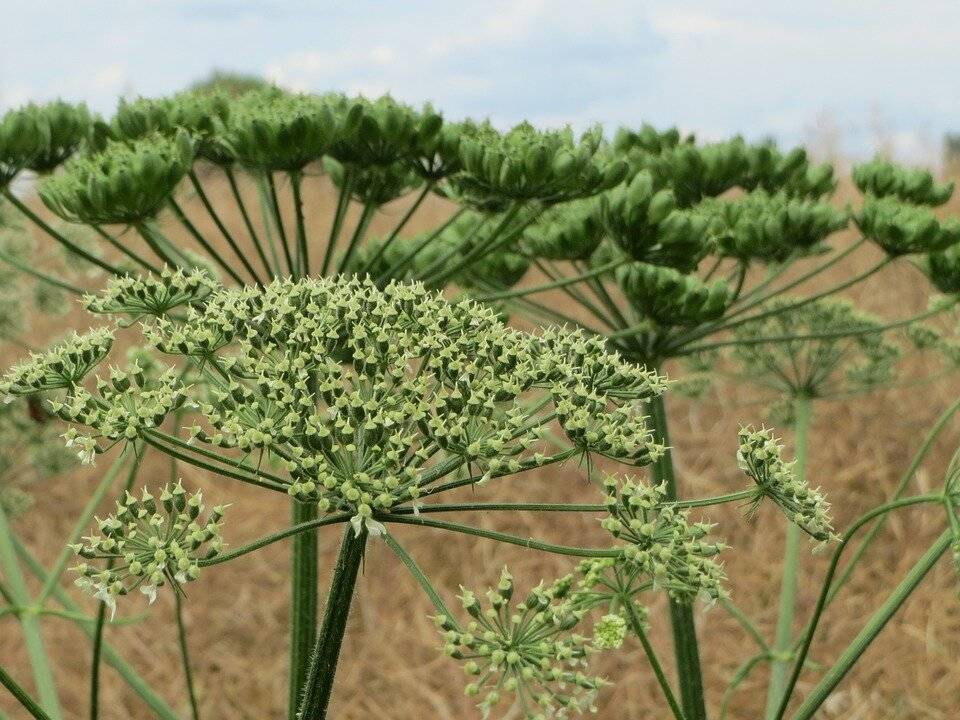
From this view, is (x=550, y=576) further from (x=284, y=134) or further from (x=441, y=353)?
(x=441, y=353)

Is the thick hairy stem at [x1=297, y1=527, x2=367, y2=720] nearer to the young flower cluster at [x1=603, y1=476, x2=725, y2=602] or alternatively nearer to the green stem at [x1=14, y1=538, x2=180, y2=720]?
the young flower cluster at [x1=603, y1=476, x2=725, y2=602]

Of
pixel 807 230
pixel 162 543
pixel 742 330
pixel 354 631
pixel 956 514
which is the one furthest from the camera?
pixel 354 631

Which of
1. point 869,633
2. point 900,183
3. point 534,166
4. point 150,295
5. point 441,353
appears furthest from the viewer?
point 900,183

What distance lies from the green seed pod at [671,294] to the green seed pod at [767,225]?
0.40 metres

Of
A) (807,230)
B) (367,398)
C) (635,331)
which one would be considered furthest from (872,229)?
(367,398)

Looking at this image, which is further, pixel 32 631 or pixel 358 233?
pixel 32 631

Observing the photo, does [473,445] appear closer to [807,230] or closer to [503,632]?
[503,632]

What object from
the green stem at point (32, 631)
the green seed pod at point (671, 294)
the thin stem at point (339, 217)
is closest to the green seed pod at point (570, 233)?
the green seed pod at point (671, 294)

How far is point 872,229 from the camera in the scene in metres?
5.33

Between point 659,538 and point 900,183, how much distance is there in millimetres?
3458

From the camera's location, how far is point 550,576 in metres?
9.81

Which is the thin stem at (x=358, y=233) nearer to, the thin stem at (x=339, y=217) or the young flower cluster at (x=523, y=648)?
the thin stem at (x=339, y=217)

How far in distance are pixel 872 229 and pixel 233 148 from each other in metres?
2.86

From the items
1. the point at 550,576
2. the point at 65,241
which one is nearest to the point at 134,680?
the point at 65,241
